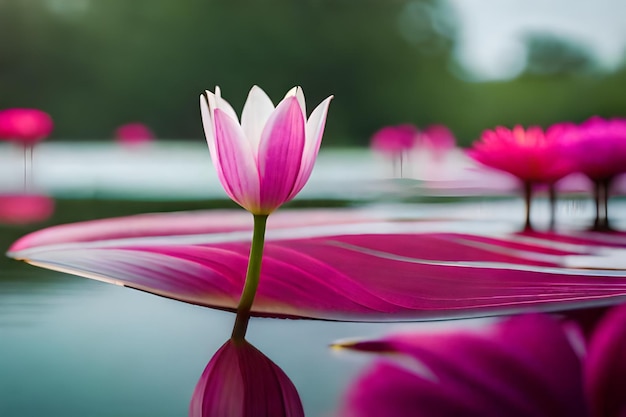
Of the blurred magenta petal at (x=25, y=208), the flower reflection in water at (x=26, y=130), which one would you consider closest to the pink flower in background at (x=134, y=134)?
the flower reflection in water at (x=26, y=130)

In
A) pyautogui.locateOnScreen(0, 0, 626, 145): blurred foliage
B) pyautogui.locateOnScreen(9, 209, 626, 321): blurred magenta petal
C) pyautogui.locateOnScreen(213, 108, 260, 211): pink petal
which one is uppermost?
pyautogui.locateOnScreen(0, 0, 626, 145): blurred foliage

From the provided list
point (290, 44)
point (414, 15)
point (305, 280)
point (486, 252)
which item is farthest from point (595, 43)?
point (305, 280)

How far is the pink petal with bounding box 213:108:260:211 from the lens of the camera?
0.16m

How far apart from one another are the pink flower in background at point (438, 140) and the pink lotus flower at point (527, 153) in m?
0.34

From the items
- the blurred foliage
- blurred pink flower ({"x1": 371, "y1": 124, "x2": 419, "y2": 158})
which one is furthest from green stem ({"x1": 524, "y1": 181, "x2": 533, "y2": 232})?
the blurred foliage

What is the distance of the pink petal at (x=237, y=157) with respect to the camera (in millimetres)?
157

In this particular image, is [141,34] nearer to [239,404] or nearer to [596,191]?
[596,191]

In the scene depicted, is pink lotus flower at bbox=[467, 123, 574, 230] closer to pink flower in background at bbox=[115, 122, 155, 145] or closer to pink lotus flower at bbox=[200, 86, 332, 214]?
pink lotus flower at bbox=[200, 86, 332, 214]

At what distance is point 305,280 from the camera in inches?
8.3

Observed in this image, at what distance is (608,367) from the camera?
0.14 meters

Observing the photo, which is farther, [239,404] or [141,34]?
[141,34]

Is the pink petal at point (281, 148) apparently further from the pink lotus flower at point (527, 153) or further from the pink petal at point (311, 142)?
the pink lotus flower at point (527, 153)

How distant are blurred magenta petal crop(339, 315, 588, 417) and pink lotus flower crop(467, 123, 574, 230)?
15 cm

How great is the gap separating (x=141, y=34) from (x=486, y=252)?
66cm
